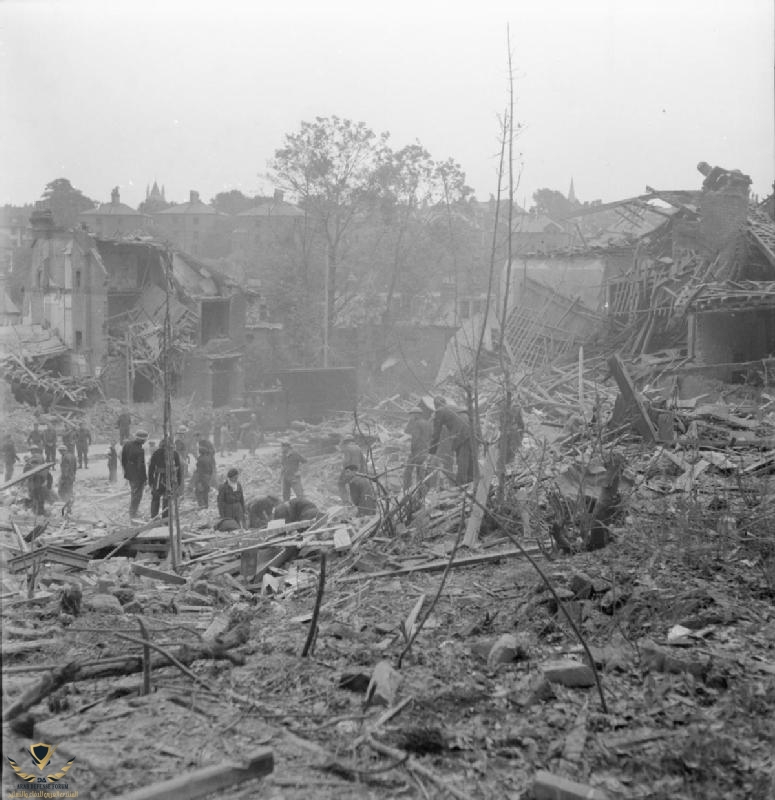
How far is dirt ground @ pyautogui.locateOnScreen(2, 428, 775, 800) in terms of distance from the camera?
11.0 feet

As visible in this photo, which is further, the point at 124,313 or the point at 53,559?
the point at 124,313

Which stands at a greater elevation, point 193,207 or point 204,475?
point 193,207

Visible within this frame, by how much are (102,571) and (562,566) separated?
4283 millimetres

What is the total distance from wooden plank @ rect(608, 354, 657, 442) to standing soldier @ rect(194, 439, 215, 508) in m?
6.80

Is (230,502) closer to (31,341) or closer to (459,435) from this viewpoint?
(459,435)

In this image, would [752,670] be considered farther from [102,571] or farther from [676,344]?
[676,344]

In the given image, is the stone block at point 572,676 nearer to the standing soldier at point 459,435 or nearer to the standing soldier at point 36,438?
the standing soldier at point 459,435

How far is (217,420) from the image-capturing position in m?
20.5

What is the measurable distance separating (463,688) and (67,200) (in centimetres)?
3888

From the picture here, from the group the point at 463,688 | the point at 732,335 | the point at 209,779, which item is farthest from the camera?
the point at 732,335

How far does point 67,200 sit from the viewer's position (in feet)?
124

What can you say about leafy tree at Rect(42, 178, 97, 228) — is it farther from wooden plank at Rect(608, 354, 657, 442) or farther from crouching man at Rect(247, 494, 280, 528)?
wooden plank at Rect(608, 354, 657, 442)

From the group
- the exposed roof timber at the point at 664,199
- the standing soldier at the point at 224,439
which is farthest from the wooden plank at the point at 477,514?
the standing soldier at the point at 224,439

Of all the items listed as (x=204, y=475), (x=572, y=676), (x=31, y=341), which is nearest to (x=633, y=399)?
(x=572, y=676)
